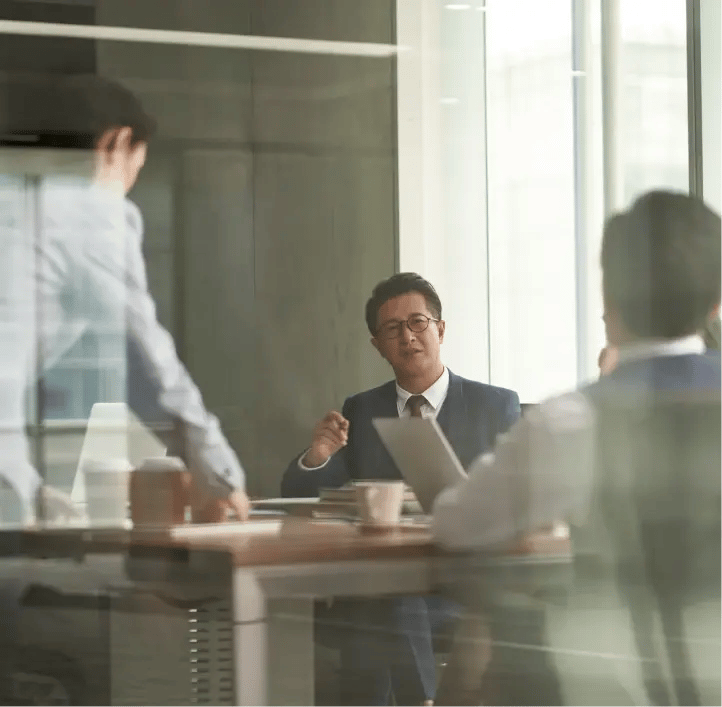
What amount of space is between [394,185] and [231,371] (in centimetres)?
43

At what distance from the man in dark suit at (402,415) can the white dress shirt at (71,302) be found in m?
0.19

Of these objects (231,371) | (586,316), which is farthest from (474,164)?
(231,371)

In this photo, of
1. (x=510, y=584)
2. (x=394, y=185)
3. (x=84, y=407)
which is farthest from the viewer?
(x=510, y=584)

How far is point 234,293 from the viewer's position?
2195mm

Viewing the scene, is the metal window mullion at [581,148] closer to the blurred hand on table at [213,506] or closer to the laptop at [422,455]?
the laptop at [422,455]

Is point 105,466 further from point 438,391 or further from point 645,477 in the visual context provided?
point 645,477

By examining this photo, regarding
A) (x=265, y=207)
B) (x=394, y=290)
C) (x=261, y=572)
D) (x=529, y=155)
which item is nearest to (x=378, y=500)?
(x=261, y=572)

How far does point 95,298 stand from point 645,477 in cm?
113

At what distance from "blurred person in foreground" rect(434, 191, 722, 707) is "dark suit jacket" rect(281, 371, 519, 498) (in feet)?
0.48

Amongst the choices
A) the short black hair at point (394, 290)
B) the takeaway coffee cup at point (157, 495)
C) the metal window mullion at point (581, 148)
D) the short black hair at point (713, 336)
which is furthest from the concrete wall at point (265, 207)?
the short black hair at point (713, 336)

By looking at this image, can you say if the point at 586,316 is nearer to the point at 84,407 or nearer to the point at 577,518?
the point at 577,518

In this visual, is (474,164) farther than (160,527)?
Yes

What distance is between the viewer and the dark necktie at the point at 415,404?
2.27m

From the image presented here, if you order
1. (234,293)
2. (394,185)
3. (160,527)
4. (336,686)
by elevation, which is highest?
(394,185)
